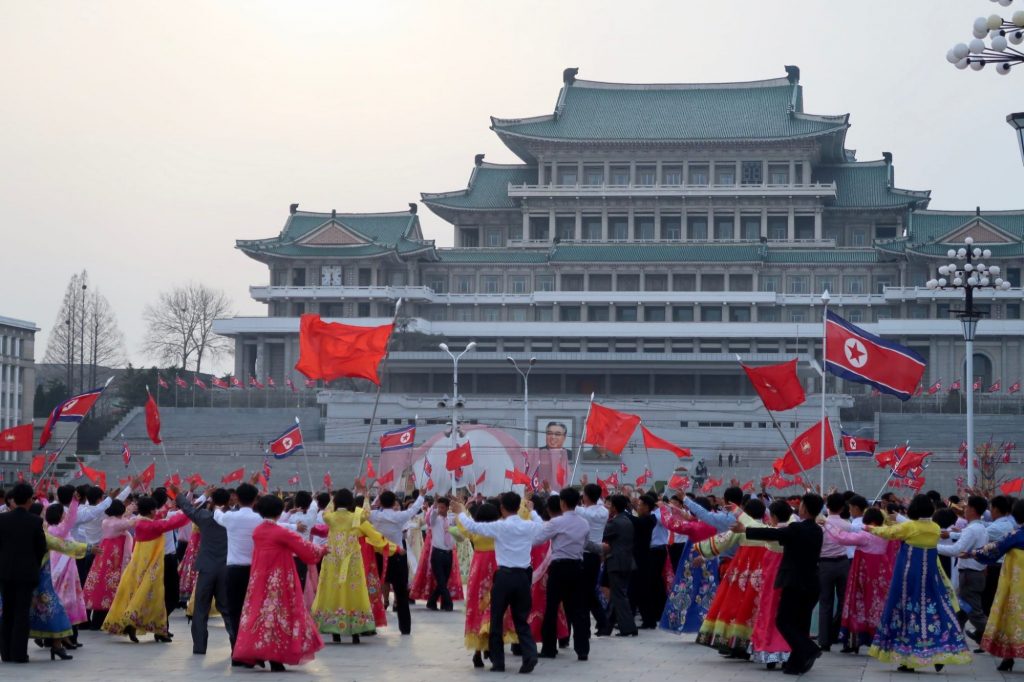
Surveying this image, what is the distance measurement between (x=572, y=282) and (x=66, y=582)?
51053mm

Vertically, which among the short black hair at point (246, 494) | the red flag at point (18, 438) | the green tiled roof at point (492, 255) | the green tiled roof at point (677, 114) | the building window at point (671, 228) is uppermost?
the green tiled roof at point (677, 114)

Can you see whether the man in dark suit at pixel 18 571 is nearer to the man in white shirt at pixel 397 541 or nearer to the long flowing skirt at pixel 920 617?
the man in white shirt at pixel 397 541

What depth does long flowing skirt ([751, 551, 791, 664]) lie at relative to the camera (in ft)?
40.0

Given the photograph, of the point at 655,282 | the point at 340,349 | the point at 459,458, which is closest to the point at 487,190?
the point at 655,282

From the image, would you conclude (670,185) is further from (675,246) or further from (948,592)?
(948,592)

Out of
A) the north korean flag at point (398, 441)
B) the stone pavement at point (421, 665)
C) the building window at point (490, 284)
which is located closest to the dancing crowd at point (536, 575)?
the stone pavement at point (421, 665)

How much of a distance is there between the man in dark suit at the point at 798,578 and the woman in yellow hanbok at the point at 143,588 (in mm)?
5405

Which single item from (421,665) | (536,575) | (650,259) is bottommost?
(421,665)

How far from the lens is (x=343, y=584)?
13.9 metres

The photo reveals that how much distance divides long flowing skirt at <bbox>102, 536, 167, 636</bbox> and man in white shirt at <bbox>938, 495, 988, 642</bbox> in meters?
7.07

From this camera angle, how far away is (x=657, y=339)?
6197cm

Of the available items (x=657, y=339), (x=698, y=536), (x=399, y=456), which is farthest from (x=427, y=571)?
Answer: (x=657, y=339)

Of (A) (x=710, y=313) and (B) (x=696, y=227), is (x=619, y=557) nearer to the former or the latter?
(A) (x=710, y=313)

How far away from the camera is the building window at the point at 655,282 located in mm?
63156
